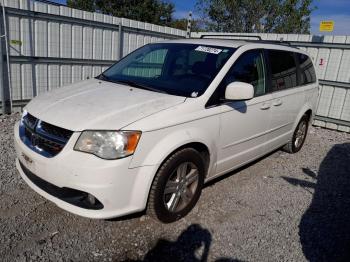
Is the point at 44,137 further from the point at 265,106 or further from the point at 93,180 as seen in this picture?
the point at 265,106

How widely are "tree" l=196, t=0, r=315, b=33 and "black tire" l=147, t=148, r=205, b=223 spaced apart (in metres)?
16.0

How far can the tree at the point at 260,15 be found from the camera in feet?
56.1

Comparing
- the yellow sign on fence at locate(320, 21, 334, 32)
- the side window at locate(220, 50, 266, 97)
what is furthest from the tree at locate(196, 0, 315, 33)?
the side window at locate(220, 50, 266, 97)

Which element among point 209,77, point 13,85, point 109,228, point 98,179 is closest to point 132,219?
point 109,228

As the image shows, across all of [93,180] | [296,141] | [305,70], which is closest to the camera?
[93,180]

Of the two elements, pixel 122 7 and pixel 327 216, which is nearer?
pixel 327 216

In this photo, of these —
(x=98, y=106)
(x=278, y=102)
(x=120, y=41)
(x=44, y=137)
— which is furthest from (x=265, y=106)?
(x=120, y=41)

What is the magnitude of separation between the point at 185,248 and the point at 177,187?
1.86 feet

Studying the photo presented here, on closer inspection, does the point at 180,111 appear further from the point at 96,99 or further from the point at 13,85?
the point at 13,85

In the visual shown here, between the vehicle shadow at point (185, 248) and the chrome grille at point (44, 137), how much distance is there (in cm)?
119

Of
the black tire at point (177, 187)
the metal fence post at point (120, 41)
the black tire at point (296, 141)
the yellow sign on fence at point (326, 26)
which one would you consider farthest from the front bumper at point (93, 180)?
the yellow sign on fence at point (326, 26)

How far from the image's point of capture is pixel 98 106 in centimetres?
286

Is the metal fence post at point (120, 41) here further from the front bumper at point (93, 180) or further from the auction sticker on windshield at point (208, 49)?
the front bumper at point (93, 180)

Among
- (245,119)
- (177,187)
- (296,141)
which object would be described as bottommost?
(296,141)
